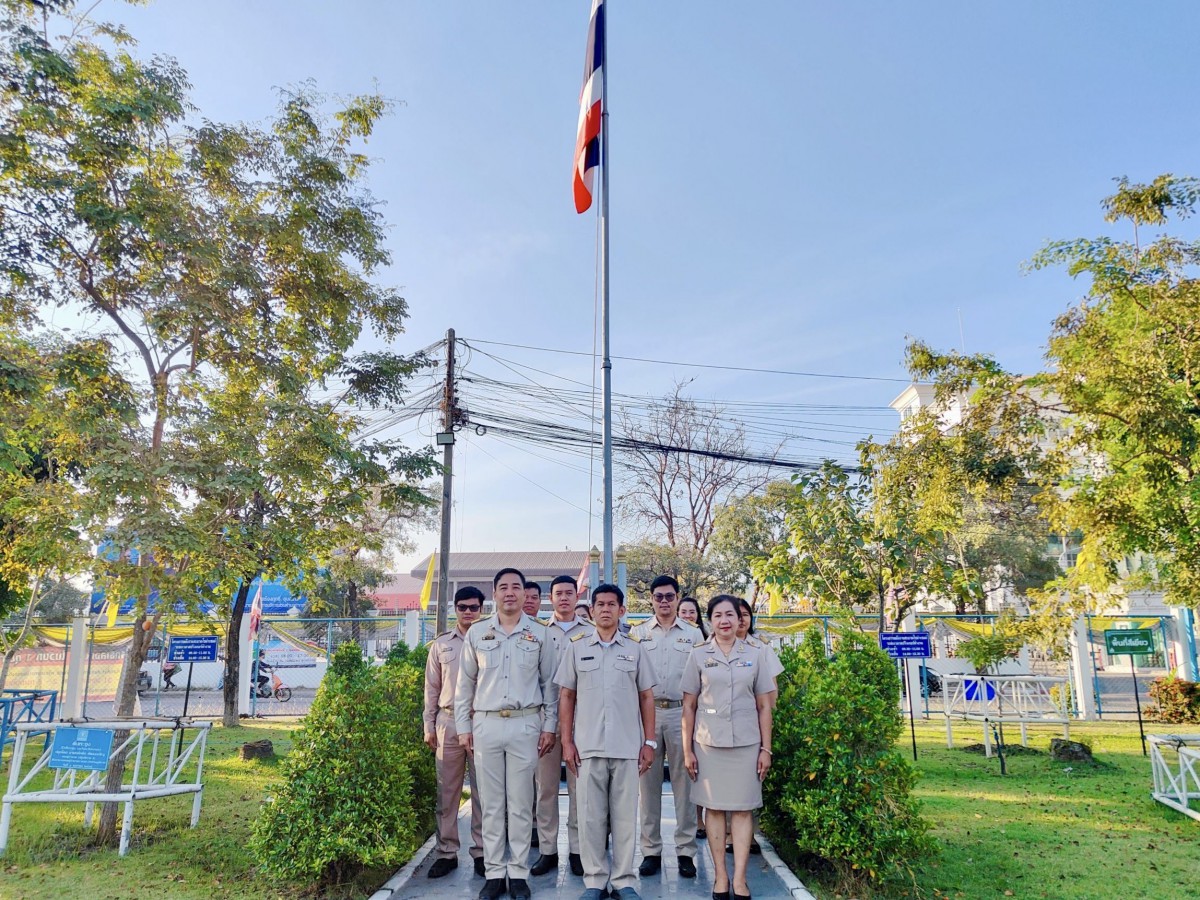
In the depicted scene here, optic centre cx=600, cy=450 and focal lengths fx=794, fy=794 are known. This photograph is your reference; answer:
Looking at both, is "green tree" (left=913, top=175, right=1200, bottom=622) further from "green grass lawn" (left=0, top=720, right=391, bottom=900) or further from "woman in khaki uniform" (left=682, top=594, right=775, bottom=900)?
"green grass lawn" (left=0, top=720, right=391, bottom=900)

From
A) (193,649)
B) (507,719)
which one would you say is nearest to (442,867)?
(507,719)

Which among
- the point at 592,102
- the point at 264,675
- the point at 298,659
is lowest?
the point at 264,675

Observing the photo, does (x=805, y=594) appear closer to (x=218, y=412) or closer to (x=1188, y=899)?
(x=1188, y=899)

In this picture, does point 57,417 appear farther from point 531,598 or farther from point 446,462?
point 446,462

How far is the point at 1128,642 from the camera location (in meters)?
10.4

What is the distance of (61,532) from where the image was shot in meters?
5.90

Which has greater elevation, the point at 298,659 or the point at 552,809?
the point at 298,659

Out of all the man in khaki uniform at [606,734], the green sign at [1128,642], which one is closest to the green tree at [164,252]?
the man in khaki uniform at [606,734]

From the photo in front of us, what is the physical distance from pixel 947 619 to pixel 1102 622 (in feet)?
8.81

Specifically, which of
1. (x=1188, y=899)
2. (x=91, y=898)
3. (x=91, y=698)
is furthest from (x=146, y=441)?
(x=91, y=698)

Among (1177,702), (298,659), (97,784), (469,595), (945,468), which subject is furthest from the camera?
(298,659)

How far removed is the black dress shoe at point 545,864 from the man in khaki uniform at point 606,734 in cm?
63

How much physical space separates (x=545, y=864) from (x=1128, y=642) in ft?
29.7

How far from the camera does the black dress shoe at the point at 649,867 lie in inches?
195
